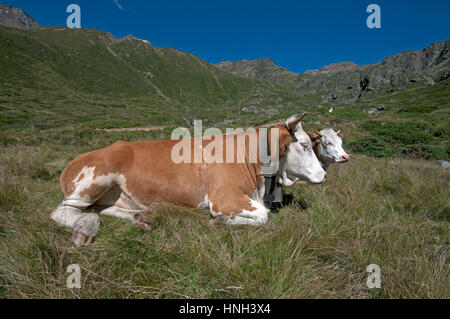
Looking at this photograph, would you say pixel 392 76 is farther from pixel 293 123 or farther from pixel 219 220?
pixel 219 220

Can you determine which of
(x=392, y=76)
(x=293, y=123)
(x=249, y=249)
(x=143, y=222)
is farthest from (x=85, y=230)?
A: (x=392, y=76)

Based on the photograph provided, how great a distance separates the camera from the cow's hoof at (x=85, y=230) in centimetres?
246

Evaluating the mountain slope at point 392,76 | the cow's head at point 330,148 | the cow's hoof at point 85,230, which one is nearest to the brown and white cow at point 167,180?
the cow's hoof at point 85,230

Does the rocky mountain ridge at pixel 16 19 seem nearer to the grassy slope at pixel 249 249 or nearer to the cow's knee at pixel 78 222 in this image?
the cow's knee at pixel 78 222

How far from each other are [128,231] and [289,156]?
246cm

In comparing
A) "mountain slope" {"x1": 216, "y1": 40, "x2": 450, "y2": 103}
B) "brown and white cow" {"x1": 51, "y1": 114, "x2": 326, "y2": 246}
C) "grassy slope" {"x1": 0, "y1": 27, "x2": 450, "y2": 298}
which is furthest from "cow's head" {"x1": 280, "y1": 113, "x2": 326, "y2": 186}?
"mountain slope" {"x1": 216, "y1": 40, "x2": 450, "y2": 103}

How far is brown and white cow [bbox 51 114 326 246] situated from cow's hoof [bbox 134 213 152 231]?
0.01 m

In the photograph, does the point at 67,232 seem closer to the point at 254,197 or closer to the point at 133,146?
the point at 133,146

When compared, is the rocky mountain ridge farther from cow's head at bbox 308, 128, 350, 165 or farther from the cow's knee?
cow's head at bbox 308, 128, 350, 165

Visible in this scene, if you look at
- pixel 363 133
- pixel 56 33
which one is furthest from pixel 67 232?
pixel 56 33

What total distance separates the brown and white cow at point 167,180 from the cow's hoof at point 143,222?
1 centimetres

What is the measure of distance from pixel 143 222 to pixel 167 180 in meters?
0.64

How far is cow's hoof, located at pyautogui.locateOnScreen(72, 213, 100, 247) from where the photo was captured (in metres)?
2.46
